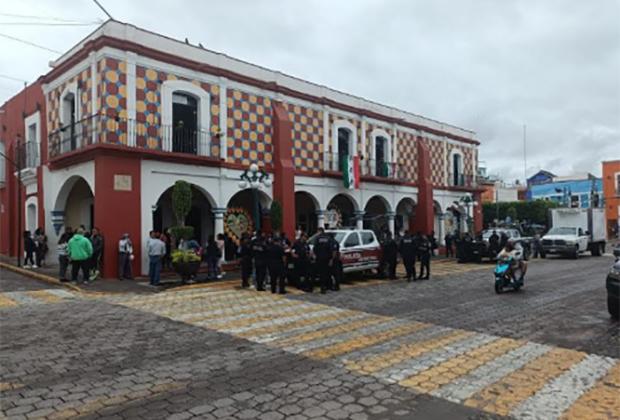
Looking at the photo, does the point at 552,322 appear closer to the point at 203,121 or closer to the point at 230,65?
the point at 203,121

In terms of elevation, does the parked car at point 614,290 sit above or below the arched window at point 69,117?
below

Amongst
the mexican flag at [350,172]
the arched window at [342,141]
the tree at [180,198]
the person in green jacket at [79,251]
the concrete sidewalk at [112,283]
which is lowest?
the concrete sidewalk at [112,283]

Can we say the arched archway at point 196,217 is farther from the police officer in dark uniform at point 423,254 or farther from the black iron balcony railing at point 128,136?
the police officer in dark uniform at point 423,254

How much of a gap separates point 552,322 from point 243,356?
5.77m

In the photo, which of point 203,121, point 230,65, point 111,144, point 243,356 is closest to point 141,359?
point 243,356

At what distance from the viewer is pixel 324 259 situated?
502 inches

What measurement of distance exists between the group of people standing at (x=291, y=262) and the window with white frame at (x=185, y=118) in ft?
16.4

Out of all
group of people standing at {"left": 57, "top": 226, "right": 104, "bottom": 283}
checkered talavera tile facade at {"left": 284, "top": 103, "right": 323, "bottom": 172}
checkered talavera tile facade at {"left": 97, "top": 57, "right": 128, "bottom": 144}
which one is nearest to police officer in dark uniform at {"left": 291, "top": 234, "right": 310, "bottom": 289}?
group of people standing at {"left": 57, "top": 226, "right": 104, "bottom": 283}

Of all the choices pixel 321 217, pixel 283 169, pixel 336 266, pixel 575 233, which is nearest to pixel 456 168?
pixel 575 233

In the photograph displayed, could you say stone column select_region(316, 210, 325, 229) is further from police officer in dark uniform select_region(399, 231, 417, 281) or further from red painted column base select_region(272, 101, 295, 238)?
police officer in dark uniform select_region(399, 231, 417, 281)

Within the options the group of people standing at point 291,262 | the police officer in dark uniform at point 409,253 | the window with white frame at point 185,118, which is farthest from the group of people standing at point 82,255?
the police officer in dark uniform at point 409,253

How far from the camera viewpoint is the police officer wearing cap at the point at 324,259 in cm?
1270

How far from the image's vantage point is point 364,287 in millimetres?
13727

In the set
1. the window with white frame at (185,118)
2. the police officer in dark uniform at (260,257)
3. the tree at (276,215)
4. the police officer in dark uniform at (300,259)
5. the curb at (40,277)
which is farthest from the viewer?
the tree at (276,215)
